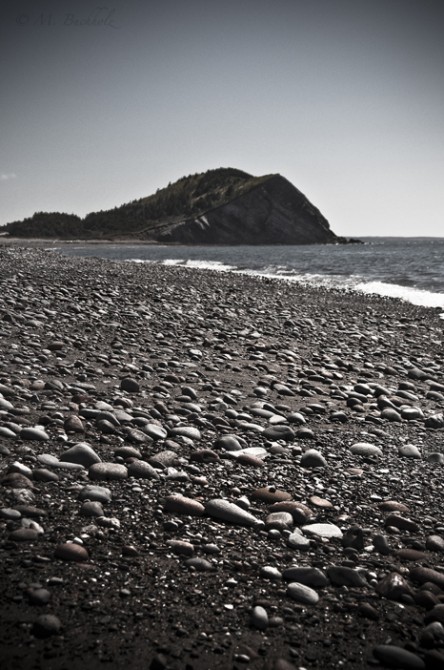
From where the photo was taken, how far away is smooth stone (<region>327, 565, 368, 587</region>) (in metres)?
2.62

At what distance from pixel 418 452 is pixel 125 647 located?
10.8 ft

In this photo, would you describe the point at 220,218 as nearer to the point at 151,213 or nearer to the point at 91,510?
the point at 151,213

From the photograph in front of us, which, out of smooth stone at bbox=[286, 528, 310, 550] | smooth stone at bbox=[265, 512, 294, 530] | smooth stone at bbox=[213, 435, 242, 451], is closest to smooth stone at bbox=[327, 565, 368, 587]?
smooth stone at bbox=[286, 528, 310, 550]

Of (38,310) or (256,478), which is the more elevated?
(38,310)

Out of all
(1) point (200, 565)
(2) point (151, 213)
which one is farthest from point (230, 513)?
(2) point (151, 213)

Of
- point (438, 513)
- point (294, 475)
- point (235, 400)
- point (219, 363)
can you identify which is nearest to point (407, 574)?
point (438, 513)

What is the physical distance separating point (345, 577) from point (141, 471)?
63.0 inches

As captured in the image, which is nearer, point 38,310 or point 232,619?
point 232,619

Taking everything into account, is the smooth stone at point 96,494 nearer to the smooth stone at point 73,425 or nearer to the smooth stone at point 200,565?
the smooth stone at point 200,565

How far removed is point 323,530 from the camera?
3115mm

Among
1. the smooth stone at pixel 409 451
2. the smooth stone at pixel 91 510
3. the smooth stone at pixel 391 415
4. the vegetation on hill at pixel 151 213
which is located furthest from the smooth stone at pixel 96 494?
the vegetation on hill at pixel 151 213

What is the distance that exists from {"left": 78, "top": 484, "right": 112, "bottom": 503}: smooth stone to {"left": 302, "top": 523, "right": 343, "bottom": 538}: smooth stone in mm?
1256

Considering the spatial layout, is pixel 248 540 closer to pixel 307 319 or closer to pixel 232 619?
pixel 232 619

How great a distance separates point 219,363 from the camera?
25.0ft
